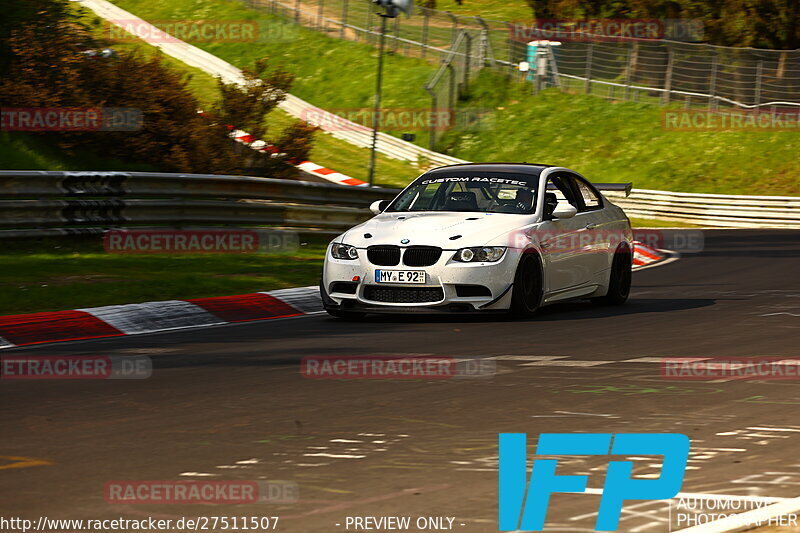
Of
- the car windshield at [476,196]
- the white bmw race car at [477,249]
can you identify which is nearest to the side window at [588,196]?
the white bmw race car at [477,249]

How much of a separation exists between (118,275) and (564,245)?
4704 mm

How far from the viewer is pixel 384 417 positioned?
7422mm

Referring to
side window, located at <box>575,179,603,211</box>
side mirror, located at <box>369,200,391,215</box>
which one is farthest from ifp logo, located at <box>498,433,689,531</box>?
side window, located at <box>575,179,603,211</box>

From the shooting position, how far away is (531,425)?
716 centimetres

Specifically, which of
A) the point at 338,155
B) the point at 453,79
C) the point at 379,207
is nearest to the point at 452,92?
the point at 453,79

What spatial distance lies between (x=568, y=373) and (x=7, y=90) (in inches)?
474

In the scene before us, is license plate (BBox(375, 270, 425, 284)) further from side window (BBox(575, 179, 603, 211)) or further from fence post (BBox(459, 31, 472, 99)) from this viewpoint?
fence post (BBox(459, 31, 472, 99))

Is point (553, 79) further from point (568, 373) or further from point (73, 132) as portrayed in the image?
point (568, 373)

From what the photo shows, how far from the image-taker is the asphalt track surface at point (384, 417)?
5.51m

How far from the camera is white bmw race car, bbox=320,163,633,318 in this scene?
1212cm

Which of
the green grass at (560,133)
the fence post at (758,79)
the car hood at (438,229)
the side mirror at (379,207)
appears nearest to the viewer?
the car hood at (438,229)

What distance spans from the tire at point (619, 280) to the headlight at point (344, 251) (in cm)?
312

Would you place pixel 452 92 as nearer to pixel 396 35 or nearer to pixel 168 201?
pixel 396 35

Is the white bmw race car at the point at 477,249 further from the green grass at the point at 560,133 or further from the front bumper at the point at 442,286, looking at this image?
the green grass at the point at 560,133
